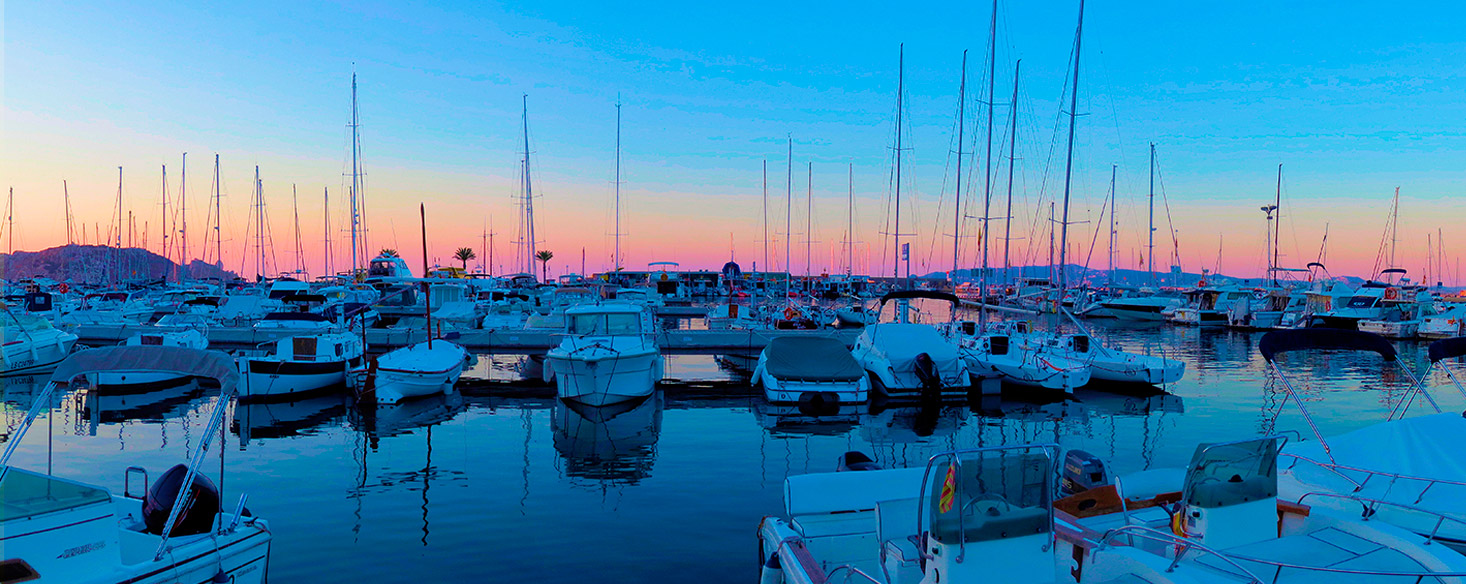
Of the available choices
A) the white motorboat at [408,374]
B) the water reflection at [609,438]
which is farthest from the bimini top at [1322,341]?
the white motorboat at [408,374]

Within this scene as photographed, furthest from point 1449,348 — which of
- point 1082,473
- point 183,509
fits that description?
point 183,509

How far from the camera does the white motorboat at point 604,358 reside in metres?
20.8

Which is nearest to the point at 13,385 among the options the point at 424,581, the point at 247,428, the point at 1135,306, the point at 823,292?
the point at 247,428

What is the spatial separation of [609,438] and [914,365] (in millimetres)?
9983

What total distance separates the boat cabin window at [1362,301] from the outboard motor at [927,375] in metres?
46.5

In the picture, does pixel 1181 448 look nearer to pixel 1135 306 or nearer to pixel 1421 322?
A: pixel 1421 322

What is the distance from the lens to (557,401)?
22312 mm

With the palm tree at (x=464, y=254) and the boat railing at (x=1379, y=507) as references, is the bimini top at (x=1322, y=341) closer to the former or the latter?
the boat railing at (x=1379, y=507)

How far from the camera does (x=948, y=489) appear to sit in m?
5.39

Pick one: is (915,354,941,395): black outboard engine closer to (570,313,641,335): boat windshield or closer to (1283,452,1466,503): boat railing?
(570,313,641,335): boat windshield

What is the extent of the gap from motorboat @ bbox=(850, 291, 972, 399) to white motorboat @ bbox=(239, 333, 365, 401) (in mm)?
15821

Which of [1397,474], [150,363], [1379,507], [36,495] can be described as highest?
[150,363]

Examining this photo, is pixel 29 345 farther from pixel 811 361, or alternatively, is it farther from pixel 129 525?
pixel 811 361

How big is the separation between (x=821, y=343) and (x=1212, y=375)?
16.7 meters
